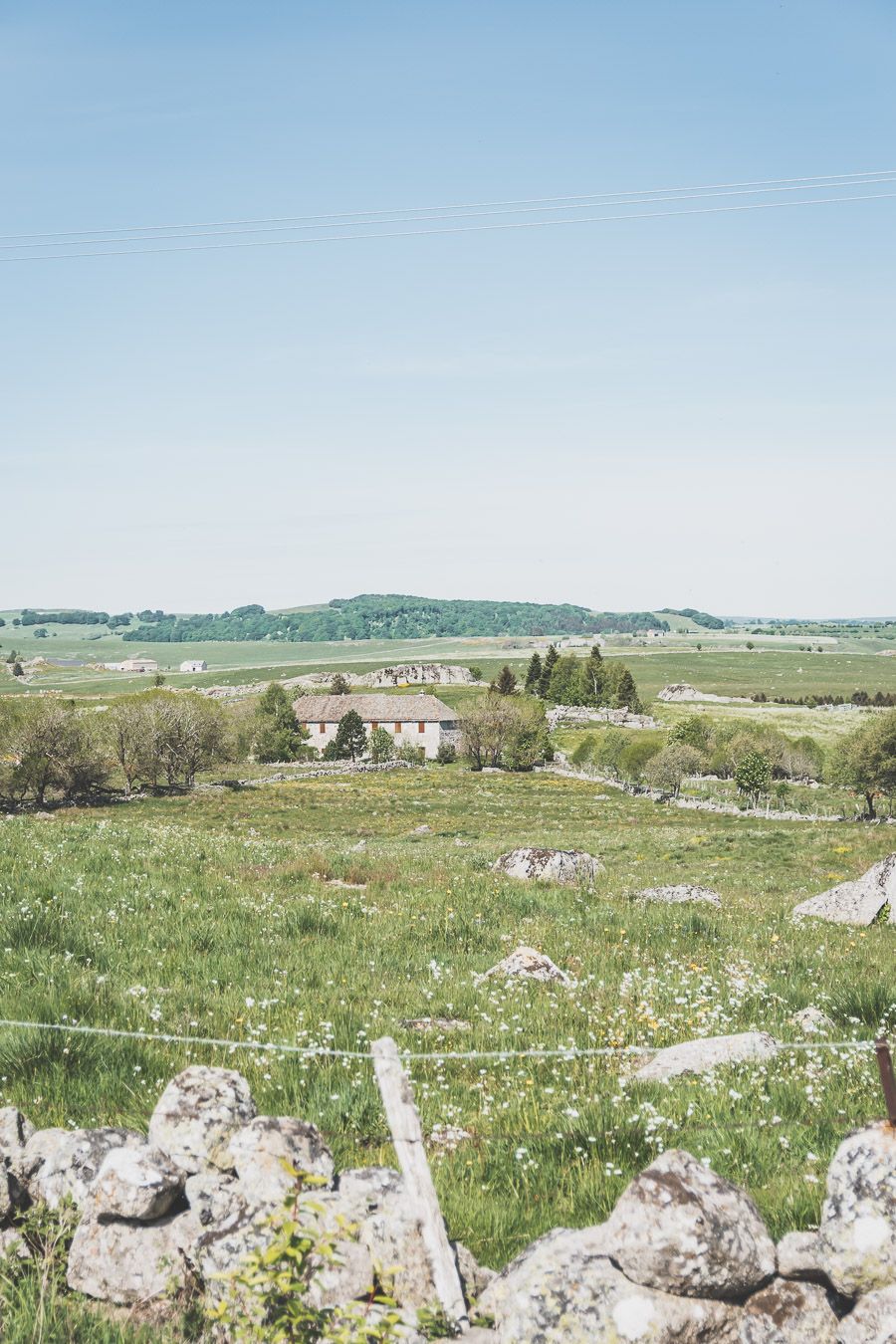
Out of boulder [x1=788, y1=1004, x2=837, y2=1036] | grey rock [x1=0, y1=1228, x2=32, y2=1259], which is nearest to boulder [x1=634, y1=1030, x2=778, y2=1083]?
boulder [x1=788, y1=1004, x2=837, y2=1036]

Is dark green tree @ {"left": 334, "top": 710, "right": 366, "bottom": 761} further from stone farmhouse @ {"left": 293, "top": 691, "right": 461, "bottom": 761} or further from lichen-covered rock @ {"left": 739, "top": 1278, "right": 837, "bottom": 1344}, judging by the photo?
lichen-covered rock @ {"left": 739, "top": 1278, "right": 837, "bottom": 1344}

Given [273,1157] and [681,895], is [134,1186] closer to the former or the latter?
[273,1157]

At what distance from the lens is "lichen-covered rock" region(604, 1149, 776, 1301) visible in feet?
16.5

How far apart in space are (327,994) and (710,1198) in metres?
7.44

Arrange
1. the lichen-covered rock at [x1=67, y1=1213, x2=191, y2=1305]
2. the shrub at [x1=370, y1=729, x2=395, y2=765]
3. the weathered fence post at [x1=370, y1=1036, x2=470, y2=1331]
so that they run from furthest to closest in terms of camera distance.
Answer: the shrub at [x1=370, y1=729, x2=395, y2=765] → the lichen-covered rock at [x1=67, y1=1213, x2=191, y2=1305] → the weathered fence post at [x1=370, y1=1036, x2=470, y2=1331]

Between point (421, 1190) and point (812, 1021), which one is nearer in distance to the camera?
point (421, 1190)

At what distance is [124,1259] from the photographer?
5.68 meters

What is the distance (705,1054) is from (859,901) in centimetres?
1351

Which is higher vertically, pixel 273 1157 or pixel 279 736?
pixel 273 1157

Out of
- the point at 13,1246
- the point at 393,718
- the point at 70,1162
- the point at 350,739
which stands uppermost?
the point at 70,1162

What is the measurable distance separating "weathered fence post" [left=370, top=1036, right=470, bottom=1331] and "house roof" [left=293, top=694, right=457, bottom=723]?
163m

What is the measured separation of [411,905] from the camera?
18.5 meters

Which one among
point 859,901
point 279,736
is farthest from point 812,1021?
point 279,736

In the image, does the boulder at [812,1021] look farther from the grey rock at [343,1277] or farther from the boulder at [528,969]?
the grey rock at [343,1277]
